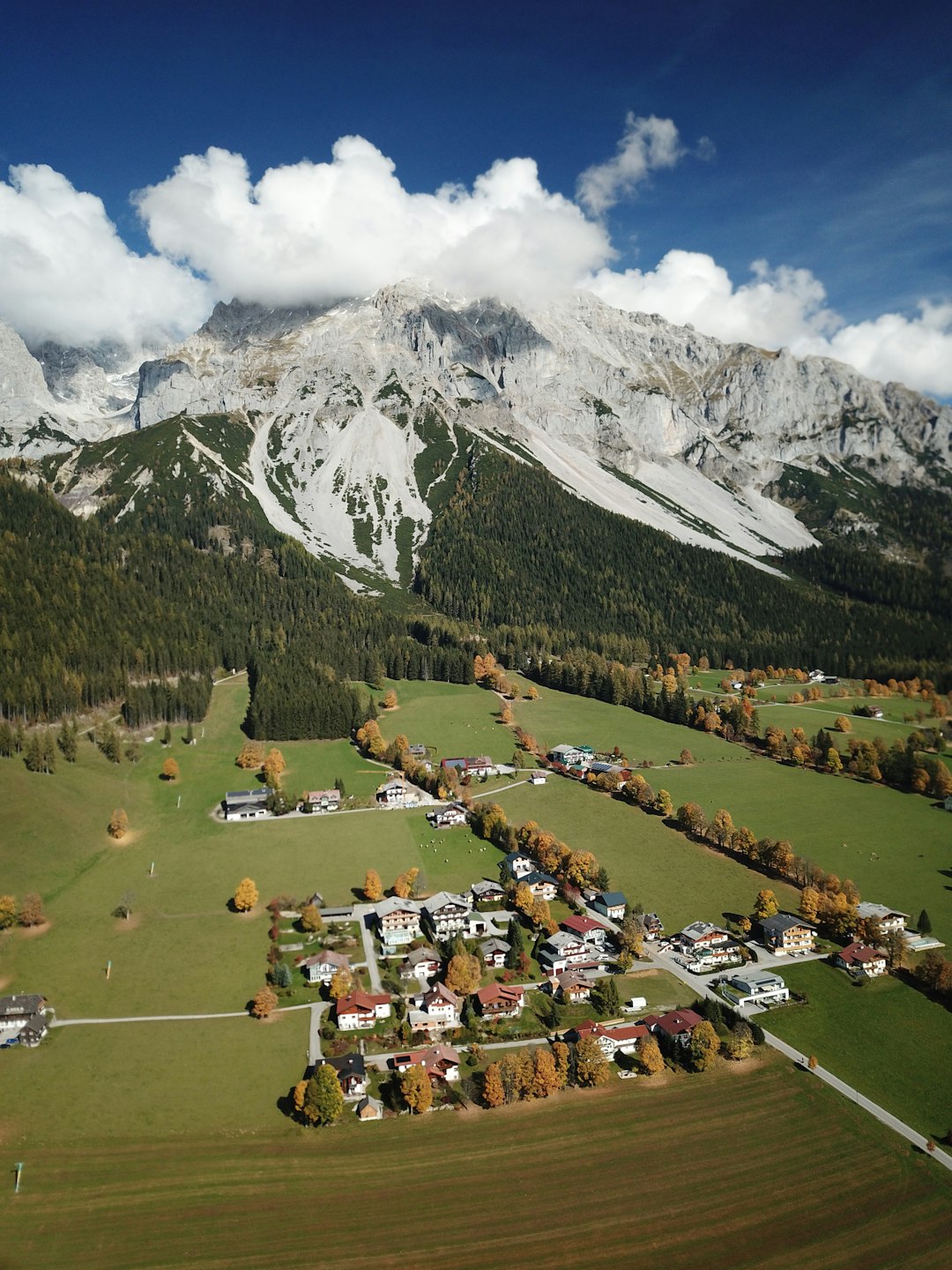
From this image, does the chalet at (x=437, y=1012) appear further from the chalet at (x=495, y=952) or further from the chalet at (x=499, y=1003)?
the chalet at (x=495, y=952)

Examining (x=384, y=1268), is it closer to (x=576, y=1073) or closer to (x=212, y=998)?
(x=576, y=1073)

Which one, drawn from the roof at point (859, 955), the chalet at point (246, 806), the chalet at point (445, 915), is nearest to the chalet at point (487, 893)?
the chalet at point (445, 915)

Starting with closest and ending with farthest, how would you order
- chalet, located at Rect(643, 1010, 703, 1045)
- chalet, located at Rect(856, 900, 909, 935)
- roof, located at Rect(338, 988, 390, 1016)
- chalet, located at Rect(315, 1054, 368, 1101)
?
1. chalet, located at Rect(315, 1054, 368, 1101)
2. chalet, located at Rect(643, 1010, 703, 1045)
3. roof, located at Rect(338, 988, 390, 1016)
4. chalet, located at Rect(856, 900, 909, 935)

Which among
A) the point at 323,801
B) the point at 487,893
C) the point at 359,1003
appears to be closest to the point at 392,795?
the point at 323,801

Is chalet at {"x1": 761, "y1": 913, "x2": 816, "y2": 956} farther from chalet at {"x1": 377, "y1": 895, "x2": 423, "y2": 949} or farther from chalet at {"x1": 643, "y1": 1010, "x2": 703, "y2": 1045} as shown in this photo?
chalet at {"x1": 377, "y1": 895, "x2": 423, "y2": 949}

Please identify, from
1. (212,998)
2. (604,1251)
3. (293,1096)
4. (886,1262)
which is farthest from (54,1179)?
(886,1262)

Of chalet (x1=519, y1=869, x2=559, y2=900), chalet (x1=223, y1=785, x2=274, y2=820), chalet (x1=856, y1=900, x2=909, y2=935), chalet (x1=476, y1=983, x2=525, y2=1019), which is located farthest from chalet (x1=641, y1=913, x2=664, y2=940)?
chalet (x1=223, y1=785, x2=274, y2=820)

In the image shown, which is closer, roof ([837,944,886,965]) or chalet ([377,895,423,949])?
roof ([837,944,886,965])

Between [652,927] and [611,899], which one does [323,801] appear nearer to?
[611,899]
